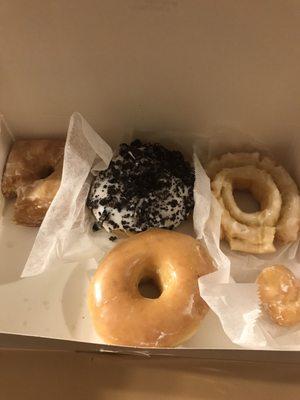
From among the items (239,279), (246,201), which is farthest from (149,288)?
(246,201)

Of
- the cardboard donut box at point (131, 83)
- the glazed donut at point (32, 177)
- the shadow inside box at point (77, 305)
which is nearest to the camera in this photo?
the cardboard donut box at point (131, 83)

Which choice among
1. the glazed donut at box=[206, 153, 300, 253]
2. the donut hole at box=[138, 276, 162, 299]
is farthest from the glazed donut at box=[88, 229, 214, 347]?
the glazed donut at box=[206, 153, 300, 253]

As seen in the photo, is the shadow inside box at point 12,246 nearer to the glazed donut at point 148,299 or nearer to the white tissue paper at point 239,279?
the glazed donut at point 148,299

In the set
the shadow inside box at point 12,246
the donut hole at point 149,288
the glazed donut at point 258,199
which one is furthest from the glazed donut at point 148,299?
the shadow inside box at point 12,246

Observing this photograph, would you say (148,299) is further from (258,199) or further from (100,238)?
(258,199)

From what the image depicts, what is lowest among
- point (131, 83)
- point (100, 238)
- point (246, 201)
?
point (100, 238)

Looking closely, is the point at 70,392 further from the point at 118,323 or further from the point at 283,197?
the point at 283,197
